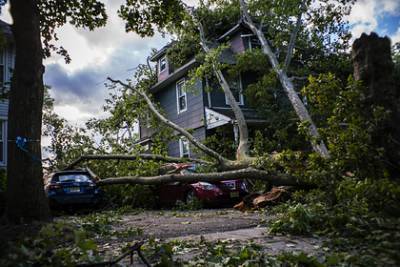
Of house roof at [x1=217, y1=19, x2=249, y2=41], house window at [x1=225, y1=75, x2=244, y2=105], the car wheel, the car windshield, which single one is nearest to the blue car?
the car windshield

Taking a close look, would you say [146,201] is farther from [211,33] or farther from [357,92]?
[211,33]

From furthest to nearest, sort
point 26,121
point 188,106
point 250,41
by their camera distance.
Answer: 1. point 188,106
2. point 250,41
3. point 26,121

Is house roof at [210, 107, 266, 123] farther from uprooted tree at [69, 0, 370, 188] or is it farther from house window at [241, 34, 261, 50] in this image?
house window at [241, 34, 261, 50]

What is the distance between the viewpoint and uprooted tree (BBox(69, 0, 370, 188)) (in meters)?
10.3

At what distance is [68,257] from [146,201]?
9.32 metres

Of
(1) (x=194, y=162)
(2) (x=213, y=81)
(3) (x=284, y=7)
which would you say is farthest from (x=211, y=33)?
(1) (x=194, y=162)

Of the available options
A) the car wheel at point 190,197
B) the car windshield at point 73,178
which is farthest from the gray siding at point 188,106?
the car windshield at point 73,178

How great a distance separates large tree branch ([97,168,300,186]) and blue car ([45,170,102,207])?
57 centimetres

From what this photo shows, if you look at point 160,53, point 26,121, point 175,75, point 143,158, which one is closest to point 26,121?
point 26,121

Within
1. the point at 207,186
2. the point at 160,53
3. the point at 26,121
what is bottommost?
the point at 207,186

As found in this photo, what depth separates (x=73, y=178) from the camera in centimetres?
1125

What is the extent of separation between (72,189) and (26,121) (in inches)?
193

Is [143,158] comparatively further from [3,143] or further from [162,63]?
[162,63]

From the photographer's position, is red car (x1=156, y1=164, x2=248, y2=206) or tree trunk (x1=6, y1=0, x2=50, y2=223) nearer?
tree trunk (x1=6, y1=0, x2=50, y2=223)
